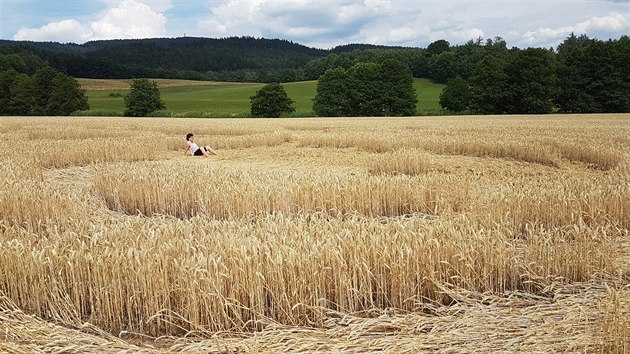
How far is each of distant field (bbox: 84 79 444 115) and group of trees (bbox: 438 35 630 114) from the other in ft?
41.5

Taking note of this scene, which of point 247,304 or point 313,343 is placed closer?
point 313,343

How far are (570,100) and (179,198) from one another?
6175 centimetres

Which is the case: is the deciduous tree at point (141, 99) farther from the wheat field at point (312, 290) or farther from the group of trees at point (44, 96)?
the wheat field at point (312, 290)

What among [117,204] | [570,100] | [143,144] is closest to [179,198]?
[117,204]

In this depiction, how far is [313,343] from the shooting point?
13.1 feet

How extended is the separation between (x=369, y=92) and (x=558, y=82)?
23.7 metres

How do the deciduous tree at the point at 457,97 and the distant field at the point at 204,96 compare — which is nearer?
the deciduous tree at the point at 457,97

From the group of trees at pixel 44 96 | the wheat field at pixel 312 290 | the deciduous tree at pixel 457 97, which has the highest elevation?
the group of trees at pixel 44 96

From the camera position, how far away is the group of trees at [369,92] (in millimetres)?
67812

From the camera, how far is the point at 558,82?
60.7m

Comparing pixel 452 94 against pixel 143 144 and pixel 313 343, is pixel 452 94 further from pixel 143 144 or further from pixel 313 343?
pixel 313 343

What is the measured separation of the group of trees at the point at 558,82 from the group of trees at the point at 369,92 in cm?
938

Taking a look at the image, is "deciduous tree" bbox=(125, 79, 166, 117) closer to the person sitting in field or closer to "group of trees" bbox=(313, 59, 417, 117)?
"group of trees" bbox=(313, 59, 417, 117)

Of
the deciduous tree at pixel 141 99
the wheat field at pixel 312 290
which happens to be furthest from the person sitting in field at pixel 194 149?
the deciduous tree at pixel 141 99
